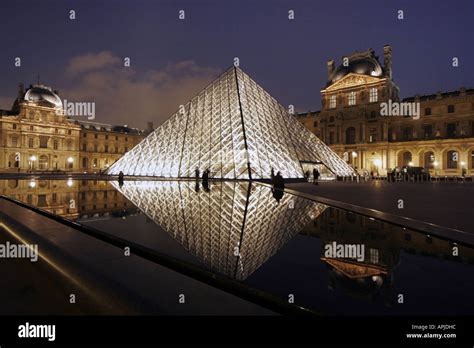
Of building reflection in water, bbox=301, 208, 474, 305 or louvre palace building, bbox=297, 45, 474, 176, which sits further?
louvre palace building, bbox=297, 45, 474, 176

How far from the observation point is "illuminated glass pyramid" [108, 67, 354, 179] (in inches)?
812

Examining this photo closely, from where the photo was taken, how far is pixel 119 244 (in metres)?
4.01

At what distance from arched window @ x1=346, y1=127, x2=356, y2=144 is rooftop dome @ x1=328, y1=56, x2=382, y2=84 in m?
8.13

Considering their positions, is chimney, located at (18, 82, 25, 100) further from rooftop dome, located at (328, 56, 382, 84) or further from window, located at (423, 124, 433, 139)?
window, located at (423, 124, 433, 139)

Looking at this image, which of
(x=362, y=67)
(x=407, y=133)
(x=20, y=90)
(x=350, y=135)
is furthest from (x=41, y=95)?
(x=407, y=133)

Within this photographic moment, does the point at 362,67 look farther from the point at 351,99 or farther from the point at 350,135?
the point at 350,135

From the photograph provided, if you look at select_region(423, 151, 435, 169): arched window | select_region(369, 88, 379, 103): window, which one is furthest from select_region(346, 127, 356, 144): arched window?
select_region(423, 151, 435, 169): arched window

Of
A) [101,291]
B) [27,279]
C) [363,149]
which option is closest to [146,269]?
[101,291]

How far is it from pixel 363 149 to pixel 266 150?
29.3 m

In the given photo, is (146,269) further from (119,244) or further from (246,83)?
(246,83)

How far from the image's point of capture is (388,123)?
4456cm

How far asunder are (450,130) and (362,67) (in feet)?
49.4

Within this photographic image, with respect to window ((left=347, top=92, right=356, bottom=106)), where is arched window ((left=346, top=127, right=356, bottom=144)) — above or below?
below

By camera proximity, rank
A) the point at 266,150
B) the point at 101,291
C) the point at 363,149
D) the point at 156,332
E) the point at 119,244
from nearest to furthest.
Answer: the point at 156,332
the point at 101,291
the point at 119,244
the point at 266,150
the point at 363,149
